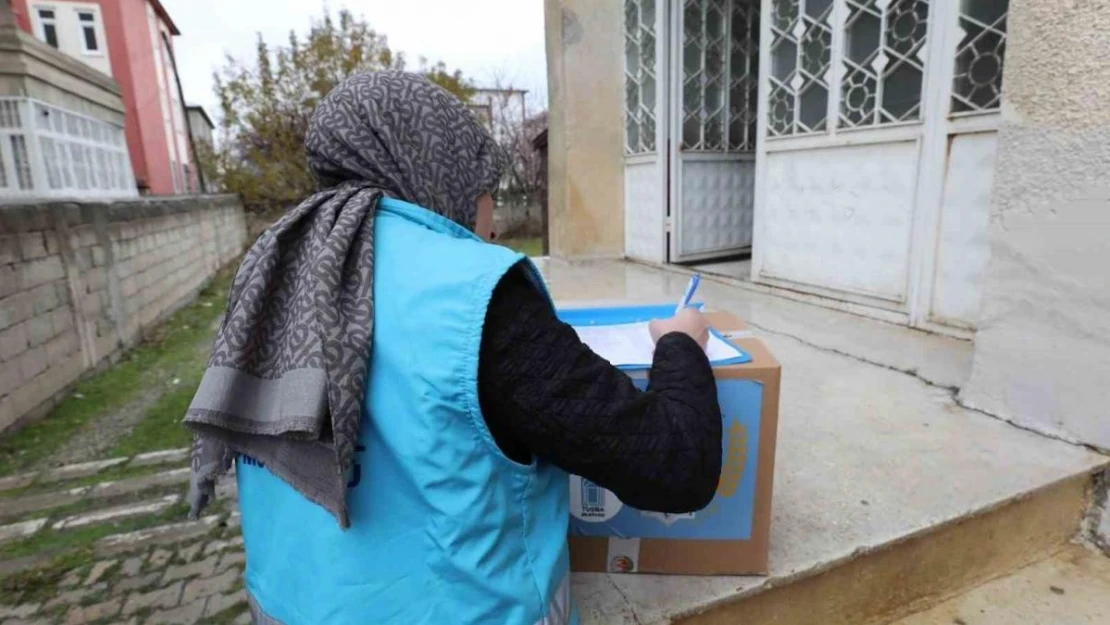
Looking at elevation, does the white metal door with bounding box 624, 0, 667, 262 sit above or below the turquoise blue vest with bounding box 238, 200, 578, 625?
above

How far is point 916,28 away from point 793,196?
1.09m

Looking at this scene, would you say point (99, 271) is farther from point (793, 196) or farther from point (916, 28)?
point (916, 28)

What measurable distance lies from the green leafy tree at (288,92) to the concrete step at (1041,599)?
48.6 feet

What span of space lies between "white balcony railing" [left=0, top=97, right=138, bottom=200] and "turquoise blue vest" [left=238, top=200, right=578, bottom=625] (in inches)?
389

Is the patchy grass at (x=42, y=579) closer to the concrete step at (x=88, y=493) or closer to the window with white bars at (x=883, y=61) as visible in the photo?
the concrete step at (x=88, y=493)

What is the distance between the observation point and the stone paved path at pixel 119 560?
1.93 metres

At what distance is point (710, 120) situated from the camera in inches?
198

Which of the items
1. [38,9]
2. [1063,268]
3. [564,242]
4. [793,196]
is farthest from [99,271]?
[38,9]

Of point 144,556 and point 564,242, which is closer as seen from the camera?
point 144,556

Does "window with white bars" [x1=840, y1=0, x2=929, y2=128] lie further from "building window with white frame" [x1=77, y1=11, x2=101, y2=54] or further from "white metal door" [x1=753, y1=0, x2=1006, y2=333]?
"building window with white frame" [x1=77, y1=11, x2=101, y2=54]

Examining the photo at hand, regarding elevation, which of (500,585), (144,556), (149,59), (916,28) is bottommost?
(144,556)

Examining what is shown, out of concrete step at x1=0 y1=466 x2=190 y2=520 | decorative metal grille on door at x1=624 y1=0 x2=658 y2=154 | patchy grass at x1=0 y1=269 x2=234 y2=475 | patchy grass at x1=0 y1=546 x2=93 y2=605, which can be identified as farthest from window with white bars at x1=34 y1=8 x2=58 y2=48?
patchy grass at x1=0 y1=546 x2=93 y2=605

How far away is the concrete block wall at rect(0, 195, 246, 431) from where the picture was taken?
3.87 meters

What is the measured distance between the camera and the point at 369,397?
0.83 meters
